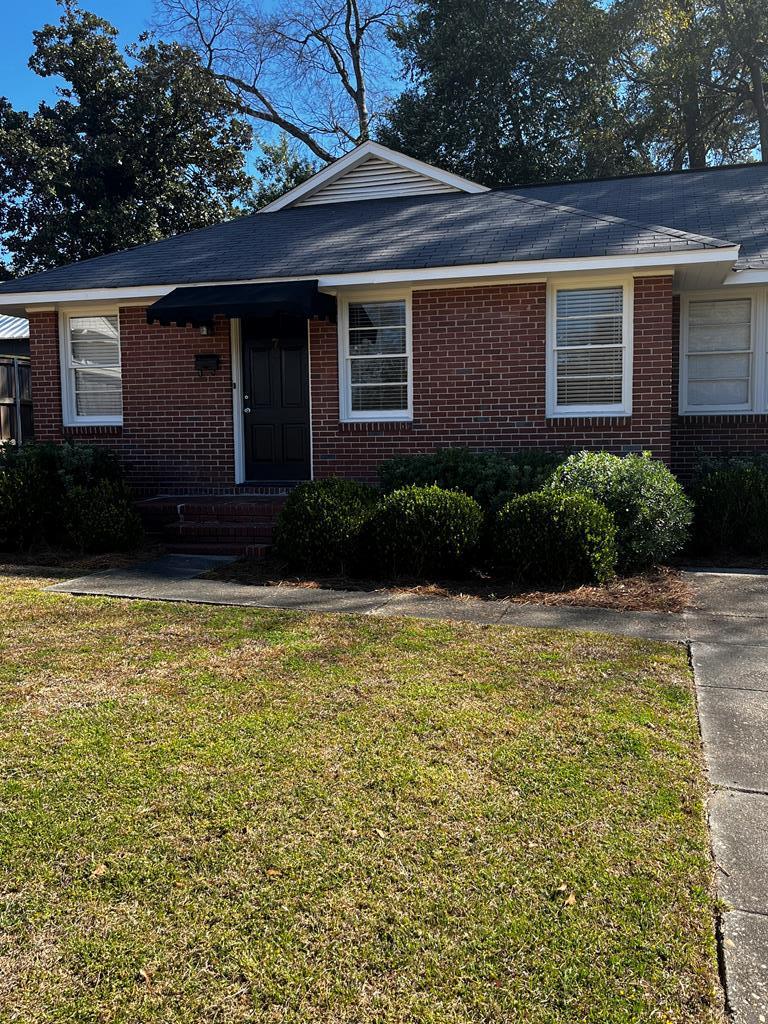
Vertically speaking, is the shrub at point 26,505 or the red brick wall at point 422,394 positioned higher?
the red brick wall at point 422,394

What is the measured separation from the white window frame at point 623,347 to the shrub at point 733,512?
1.49 metres

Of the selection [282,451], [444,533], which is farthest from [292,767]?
[282,451]

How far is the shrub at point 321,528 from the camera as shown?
761 centimetres

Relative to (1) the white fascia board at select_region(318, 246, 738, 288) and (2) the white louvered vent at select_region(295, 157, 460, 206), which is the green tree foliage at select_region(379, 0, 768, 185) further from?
(1) the white fascia board at select_region(318, 246, 738, 288)

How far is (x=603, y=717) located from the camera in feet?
13.3

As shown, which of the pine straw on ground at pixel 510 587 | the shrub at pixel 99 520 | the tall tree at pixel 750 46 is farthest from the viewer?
the tall tree at pixel 750 46

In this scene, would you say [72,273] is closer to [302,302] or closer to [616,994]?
[302,302]

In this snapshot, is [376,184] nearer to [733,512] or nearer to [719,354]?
[719,354]

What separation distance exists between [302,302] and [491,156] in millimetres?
16240

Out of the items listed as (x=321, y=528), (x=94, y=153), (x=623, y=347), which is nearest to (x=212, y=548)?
(x=321, y=528)

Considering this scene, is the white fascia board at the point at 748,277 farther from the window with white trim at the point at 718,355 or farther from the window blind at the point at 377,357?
the window blind at the point at 377,357

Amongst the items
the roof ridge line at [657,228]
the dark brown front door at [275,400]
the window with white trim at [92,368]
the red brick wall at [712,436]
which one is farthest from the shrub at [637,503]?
the window with white trim at [92,368]

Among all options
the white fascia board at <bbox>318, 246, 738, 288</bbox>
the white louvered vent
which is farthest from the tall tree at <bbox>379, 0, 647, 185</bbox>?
the white fascia board at <bbox>318, 246, 738, 288</bbox>

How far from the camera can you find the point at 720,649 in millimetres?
5250
